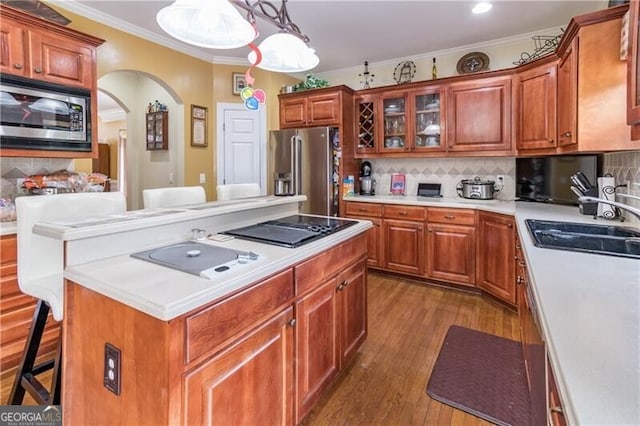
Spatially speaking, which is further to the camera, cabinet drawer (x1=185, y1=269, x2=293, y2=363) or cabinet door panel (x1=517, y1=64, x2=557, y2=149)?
cabinet door panel (x1=517, y1=64, x2=557, y2=149)

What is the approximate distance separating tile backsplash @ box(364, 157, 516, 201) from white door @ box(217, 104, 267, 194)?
1531 mm

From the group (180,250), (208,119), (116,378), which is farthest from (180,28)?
(208,119)

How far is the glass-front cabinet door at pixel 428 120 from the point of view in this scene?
3.66m

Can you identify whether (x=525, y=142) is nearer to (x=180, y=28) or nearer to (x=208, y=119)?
(x=180, y=28)

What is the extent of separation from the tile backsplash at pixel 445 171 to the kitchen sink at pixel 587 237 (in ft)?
5.28

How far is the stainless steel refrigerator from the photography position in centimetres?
397

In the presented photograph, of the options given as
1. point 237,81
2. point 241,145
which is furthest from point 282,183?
point 237,81

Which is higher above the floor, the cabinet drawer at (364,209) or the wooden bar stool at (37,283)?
the cabinet drawer at (364,209)

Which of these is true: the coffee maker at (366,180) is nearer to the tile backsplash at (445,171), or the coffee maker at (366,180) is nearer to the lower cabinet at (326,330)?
the tile backsplash at (445,171)

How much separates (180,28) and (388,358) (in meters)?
2.29

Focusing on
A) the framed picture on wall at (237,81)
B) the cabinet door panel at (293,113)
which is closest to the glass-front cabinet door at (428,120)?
the cabinet door panel at (293,113)

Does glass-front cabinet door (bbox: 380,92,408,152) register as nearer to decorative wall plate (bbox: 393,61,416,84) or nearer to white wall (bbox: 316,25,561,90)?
decorative wall plate (bbox: 393,61,416,84)

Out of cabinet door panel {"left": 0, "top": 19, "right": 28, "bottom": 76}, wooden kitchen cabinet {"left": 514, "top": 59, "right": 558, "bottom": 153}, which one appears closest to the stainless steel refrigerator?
wooden kitchen cabinet {"left": 514, "top": 59, "right": 558, "bottom": 153}

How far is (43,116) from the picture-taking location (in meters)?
2.39
